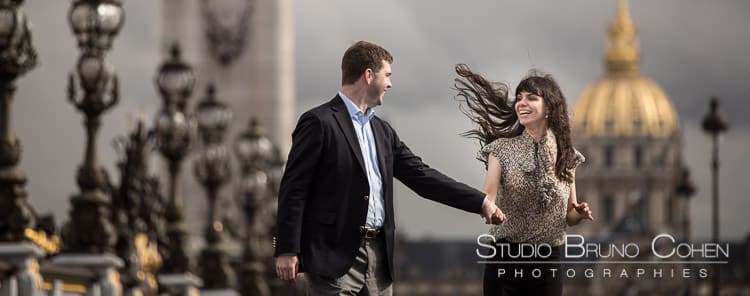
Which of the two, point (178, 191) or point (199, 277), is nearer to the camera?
point (178, 191)

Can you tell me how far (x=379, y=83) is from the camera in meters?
12.3

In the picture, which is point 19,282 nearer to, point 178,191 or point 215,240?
point 178,191

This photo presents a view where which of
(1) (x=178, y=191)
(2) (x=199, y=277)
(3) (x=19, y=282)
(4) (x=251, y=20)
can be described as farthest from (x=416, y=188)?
(4) (x=251, y=20)

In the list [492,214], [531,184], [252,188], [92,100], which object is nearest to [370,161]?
[492,214]

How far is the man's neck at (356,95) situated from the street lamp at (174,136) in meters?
22.5

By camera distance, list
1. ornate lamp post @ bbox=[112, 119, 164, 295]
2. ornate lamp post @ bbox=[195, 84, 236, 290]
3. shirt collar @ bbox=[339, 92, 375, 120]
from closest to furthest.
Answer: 1. shirt collar @ bbox=[339, 92, 375, 120]
2. ornate lamp post @ bbox=[112, 119, 164, 295]
3. ornate lamp post @ bbox=[195, 84, 236, 290]

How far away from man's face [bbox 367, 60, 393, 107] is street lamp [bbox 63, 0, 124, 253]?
15.7 meters

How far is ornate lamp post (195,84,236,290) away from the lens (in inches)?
1580

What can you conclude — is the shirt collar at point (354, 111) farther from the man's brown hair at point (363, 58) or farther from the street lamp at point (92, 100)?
the street lamp at point (92, 100)

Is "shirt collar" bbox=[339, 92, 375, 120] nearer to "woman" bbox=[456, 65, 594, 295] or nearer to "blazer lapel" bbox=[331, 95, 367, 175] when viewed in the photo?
"blazer lapel" bbox=[331, 95, 367, 175]

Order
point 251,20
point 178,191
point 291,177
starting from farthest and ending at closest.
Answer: point 251,20
point 178,191
point 291,177

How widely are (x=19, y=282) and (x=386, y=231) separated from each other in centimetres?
1142

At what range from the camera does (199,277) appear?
1815 inches

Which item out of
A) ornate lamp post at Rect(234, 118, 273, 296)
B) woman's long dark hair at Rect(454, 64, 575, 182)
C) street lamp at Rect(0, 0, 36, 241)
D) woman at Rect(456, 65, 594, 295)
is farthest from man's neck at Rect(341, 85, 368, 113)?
ornate lamp post at Rect(234, 118, 273, 296)
